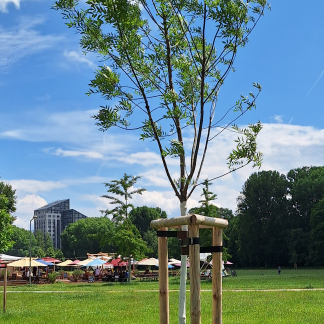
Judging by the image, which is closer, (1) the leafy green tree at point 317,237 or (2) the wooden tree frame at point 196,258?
(2) the wooden tree frame at point 196,258

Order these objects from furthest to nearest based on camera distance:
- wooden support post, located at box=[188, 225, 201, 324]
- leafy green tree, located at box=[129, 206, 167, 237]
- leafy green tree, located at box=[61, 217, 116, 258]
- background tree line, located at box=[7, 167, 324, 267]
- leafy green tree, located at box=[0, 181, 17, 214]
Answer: leafy green tree, located at box=[61, 217, 116, 258] < leafy green tree, located at box=[129, 206, 167, 237] < background tree line, located at box=[7, 167, 324, 267] < leafy green tree, located at box=[0, 181, 17, 214] < wooden support post, located at box=[188, 225, 201, 324]

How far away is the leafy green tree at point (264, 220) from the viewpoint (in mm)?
76000

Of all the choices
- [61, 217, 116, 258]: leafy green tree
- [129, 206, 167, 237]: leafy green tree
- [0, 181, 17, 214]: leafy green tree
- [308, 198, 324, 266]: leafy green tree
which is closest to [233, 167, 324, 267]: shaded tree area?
[308, 198, 324, 266]: leafy green tree

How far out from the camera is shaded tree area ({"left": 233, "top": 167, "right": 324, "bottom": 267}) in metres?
74.6

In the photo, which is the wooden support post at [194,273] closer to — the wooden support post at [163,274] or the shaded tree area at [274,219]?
the wooden support post at [163,274]

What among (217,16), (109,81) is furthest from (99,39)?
(217,16)

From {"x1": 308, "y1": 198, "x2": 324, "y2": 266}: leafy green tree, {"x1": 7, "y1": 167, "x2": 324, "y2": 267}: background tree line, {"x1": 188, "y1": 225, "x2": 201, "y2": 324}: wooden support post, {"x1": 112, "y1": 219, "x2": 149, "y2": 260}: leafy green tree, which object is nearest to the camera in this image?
{"x1": 188, "y1": 225, "x2": 201, "y2": 324}: wooden support post

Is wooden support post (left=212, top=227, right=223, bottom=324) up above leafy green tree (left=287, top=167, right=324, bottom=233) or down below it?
below

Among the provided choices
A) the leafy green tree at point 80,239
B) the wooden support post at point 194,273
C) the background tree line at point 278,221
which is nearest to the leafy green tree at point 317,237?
the background tree line at point 278,221

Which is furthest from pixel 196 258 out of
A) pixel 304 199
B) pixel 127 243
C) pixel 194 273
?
pixel 304 199

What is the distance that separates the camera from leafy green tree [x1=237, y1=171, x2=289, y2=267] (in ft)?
249

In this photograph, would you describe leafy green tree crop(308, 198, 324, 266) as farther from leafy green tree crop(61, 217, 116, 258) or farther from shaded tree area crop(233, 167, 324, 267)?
leafy green tree crop(61, 217, 116, 258)

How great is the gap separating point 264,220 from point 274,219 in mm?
1759

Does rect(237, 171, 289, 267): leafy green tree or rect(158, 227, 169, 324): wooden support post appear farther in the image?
rect(237, 171, 289, 267): leafy green tree
